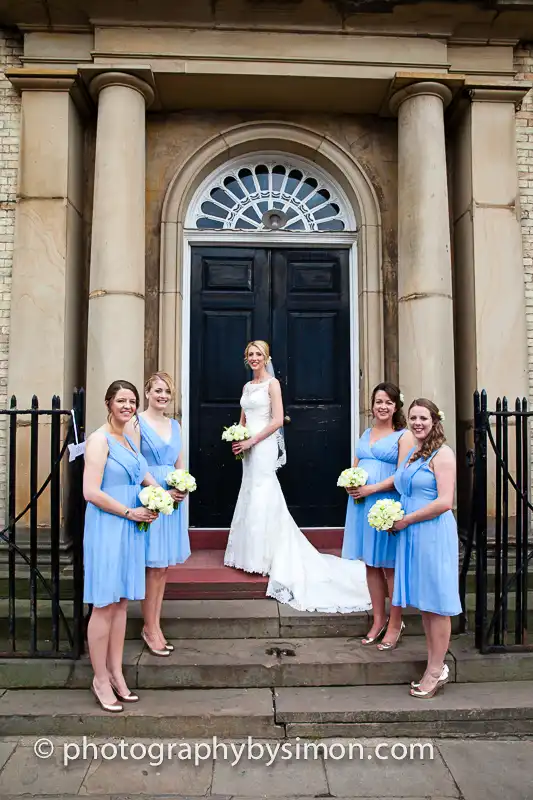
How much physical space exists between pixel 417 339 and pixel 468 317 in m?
0.76

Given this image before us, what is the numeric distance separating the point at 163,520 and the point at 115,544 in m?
0.68

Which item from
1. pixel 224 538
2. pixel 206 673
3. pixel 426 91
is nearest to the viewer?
pixel 206 673

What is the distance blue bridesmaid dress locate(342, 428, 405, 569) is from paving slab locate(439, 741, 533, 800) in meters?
1.28

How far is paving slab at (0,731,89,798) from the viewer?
3.49m

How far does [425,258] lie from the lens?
661 centimetres

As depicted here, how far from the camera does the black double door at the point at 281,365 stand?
744 centimetres

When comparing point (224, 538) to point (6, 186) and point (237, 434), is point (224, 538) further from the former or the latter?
point (6, 186)

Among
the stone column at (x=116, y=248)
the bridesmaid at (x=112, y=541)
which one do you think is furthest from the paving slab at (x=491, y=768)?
the stone column at (x=116, y=248)

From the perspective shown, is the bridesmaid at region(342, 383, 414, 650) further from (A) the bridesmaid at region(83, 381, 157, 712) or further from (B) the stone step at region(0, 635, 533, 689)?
(A) the bridesmaid at region(83, 381, 157, 712)

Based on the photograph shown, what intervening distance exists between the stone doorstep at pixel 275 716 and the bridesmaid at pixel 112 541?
0.17m

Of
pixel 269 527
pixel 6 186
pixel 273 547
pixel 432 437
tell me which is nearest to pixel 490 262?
pixel 432 437

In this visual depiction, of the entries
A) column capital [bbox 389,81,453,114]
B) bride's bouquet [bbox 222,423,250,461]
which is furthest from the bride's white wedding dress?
column capital [bbox 389,81,453,114]

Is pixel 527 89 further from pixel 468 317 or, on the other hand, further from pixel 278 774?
pixel 278 774

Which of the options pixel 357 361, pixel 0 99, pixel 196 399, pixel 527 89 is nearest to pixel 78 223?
pixel 0 99
